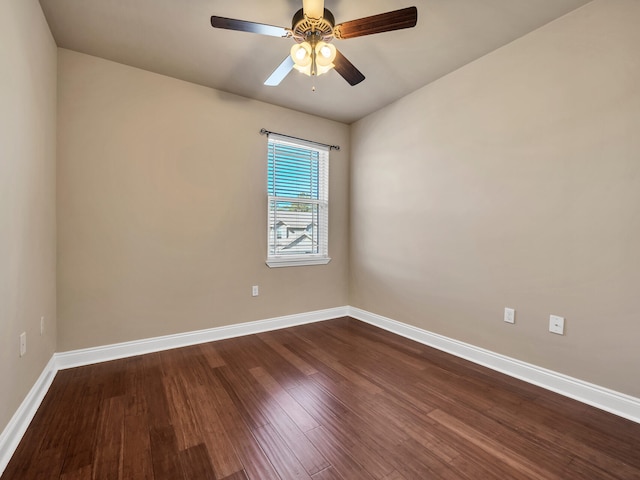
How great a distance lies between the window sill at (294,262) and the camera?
3.30 m

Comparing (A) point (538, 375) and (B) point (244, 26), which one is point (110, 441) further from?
(A) point (538, 375)

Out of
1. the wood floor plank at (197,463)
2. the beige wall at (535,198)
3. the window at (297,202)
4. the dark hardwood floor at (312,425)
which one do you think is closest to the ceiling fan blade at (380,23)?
the beige wall at (535,198)

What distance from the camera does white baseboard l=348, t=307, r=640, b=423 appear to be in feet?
5.73

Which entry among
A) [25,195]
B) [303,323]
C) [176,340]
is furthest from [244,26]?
[303,323]

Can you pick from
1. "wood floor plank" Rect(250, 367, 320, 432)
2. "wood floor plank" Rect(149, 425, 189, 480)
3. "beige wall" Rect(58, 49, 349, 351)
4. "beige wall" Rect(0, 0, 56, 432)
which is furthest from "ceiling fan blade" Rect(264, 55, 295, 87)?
"wood floor plank" Rect(149, 425, 189, 480)

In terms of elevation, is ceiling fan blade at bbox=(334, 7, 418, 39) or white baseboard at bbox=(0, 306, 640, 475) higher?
ceiling fan blade at bbox=(334, 7, 418, 39)

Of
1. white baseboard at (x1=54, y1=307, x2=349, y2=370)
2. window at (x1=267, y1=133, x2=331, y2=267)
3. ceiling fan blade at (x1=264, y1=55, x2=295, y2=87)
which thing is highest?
ceiling fan blade at (x1=264, y1=55, x2=295, y2=87)

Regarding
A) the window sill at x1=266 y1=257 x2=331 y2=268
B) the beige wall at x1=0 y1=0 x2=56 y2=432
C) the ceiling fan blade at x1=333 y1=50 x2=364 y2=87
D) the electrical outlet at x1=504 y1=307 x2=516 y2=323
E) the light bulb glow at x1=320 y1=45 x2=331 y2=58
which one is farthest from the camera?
the window sill at x1=266 y1=257 x2=331 y2=268

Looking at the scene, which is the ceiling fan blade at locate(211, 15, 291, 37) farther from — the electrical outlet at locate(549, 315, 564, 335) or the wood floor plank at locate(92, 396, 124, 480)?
the electrical outlet at locate(549, 315, 564, 335)

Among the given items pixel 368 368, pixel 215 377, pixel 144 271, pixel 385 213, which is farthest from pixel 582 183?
pixel 144 271

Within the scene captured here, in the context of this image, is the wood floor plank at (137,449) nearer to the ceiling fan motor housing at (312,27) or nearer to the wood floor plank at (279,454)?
the wood floor plank at (279,454)

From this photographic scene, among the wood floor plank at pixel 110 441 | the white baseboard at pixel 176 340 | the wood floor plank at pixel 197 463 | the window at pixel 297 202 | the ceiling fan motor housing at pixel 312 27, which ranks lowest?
the wood floor plank at pixel 110 441

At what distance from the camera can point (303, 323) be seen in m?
3.49

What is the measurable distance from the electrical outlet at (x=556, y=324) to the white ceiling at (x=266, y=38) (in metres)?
2.07
